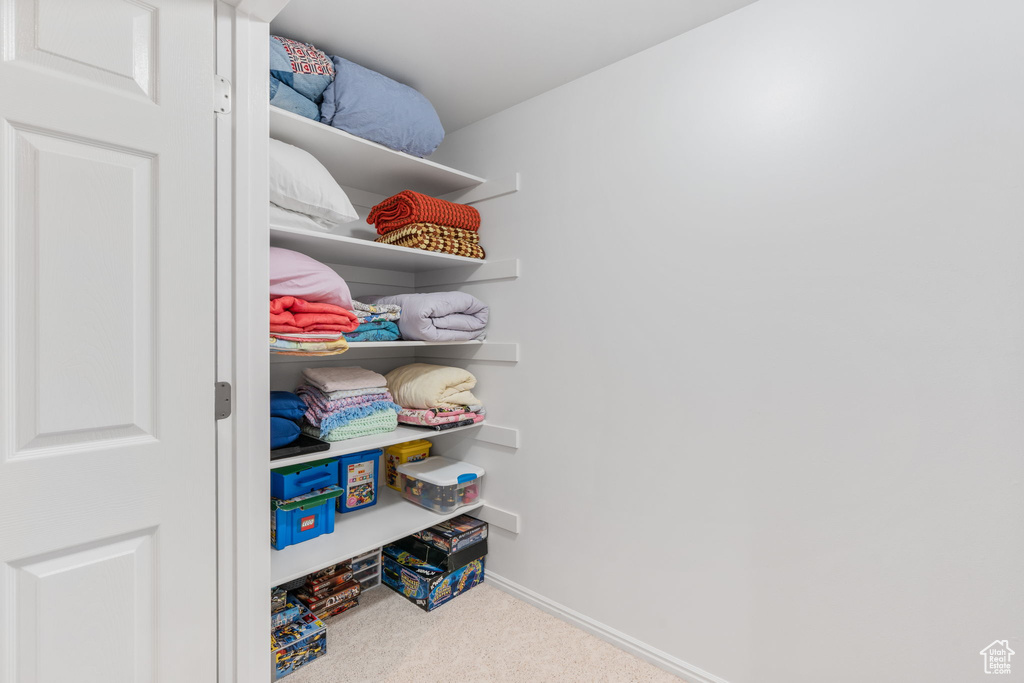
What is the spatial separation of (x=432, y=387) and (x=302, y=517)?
0.70m

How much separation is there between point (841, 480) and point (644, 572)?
74 cm

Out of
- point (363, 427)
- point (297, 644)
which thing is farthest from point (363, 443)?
point (297, 644)

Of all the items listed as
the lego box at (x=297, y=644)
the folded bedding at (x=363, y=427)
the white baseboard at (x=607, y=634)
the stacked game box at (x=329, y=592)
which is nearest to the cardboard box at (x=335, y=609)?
the stacked game box at (x=329, y=592)

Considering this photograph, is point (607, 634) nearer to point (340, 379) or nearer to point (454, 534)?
point (454, 534)

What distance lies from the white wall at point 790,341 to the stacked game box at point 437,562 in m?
0.28

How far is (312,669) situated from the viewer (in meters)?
1.63

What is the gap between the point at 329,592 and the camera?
192 centimetres

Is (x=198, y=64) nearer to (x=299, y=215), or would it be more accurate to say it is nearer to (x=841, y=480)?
(x=299, y=215)

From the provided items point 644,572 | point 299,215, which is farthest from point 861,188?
point 299,215

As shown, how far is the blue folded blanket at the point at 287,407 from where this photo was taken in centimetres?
168

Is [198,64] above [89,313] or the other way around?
above

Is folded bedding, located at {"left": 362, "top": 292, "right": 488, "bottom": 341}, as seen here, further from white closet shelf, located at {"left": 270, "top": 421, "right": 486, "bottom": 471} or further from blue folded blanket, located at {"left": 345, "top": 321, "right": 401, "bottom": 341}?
white closet shelf, located at {"left": 270, "top": 421, "right": 486, "bottom": 471}

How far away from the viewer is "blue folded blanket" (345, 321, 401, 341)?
6.17 feet

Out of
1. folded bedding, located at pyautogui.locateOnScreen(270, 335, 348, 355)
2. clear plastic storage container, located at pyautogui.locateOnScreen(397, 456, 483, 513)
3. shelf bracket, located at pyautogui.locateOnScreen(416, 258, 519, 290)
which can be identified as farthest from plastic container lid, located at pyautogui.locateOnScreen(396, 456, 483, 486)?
shelf bracket, located at pyautogui.locateOnScreen(416, 258, 519, 290)
